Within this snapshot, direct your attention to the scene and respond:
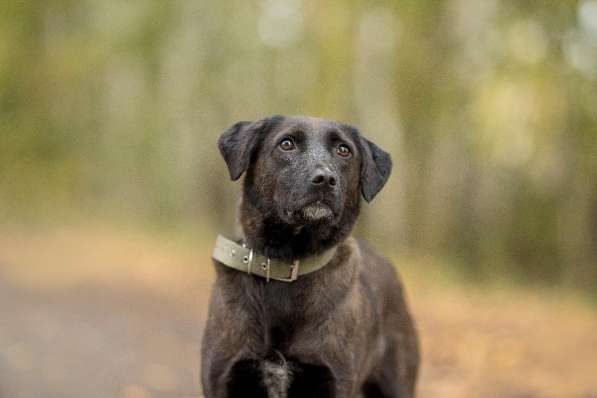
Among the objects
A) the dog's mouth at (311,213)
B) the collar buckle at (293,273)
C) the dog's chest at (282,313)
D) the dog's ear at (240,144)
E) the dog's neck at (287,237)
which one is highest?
the dog's ear at (240,144)

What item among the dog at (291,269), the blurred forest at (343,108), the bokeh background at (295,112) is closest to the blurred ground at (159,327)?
the bokeh background at (295,112)

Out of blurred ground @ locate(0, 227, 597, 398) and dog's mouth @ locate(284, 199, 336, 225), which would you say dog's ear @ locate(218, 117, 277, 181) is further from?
blurred ground @ locate(0, 227, 597, 398)

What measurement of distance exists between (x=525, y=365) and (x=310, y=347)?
7007 millimetres

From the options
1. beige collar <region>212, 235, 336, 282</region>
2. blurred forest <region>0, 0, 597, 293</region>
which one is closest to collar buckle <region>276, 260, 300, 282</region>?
beige collar <region>212, 235, 336, 282</region>

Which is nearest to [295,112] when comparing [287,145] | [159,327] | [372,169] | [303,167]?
[159,327]

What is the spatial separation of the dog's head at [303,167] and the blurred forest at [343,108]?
9363 millimetres

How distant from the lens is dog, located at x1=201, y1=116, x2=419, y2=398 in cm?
400

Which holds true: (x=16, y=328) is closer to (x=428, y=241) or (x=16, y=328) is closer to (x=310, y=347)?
(x=428, y=241)

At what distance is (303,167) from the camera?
4031 millimetres

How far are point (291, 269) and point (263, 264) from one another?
0.14 m

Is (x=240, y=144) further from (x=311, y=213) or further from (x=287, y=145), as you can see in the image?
(x=311, y=213)

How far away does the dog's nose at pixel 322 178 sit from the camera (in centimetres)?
389

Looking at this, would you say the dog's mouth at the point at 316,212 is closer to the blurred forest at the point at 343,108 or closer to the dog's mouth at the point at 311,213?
the dog's mouth at the point at 311,213

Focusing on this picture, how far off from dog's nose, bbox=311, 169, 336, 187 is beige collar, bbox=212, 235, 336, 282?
17.9 inches
